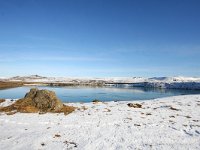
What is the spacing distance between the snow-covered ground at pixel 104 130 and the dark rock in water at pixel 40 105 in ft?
4.06

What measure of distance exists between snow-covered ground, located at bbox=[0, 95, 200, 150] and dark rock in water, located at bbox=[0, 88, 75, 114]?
1.24 meters

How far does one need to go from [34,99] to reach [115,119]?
784cm

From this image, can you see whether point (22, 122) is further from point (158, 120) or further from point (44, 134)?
point (158, 120)

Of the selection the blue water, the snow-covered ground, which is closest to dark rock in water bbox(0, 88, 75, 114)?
the snow-covered ground

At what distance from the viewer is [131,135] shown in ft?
40.0

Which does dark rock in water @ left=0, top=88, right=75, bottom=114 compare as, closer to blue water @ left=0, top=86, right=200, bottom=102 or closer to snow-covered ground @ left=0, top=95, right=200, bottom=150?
snow-covered ground @ left=0, top=95, right=200, bottom=150

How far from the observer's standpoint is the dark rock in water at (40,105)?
18.5 meters

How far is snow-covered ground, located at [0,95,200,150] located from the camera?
10875mm

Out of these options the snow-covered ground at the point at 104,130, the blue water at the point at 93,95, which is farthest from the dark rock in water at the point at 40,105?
the blue water at the point at 93,95

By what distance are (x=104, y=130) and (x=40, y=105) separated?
796cm

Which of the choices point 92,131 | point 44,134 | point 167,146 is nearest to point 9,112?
point 44,134

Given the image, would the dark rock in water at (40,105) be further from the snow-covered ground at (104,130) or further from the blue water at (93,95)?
the blue water at (93,95)

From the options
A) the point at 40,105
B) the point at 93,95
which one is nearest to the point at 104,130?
the point at 40,105

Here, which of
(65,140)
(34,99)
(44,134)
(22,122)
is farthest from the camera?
(34,99)
